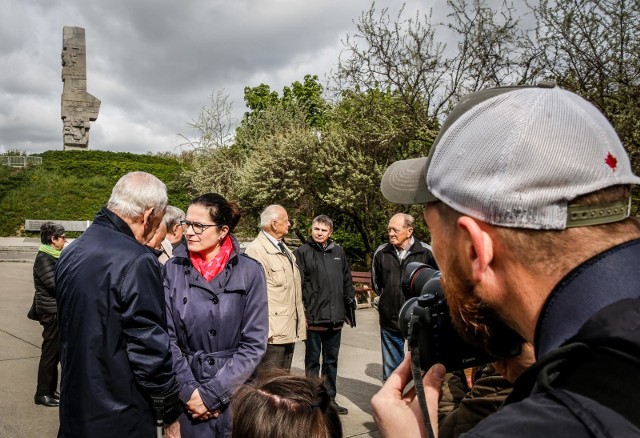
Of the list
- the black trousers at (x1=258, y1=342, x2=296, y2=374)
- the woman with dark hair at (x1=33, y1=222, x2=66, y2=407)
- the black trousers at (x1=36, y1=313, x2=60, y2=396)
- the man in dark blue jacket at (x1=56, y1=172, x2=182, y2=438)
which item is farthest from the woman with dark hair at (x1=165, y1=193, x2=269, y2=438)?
the black trousers at (x1=36, y1=313, x2=60, y2=396)

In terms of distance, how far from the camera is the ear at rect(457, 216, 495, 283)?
893 mm

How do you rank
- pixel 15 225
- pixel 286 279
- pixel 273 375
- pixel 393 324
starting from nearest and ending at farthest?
1. pixel 273 375
2. pixel 286 279
3. pixel 393 324
4. pixel 15 225

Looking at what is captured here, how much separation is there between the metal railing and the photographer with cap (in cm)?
3438

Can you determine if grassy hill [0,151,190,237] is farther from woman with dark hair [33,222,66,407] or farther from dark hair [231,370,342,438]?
dark hair [231,370,342,438]

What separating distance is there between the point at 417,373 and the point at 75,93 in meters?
33.3

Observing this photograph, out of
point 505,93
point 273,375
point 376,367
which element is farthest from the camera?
point 376,367

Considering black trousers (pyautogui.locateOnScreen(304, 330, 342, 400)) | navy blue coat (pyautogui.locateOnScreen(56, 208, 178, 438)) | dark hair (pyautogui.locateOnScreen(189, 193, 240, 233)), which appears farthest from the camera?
black trousers (pyautogui.locateOnScreen(304, 330, 342, 400))

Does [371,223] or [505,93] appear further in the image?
[371,223]

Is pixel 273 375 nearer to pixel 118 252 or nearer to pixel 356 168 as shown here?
pixel 118 252

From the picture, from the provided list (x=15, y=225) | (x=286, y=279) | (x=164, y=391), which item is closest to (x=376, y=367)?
(x=286, y=279)

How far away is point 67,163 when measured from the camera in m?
30.0

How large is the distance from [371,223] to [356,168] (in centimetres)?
170

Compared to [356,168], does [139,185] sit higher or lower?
lower

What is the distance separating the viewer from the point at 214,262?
3.38m
